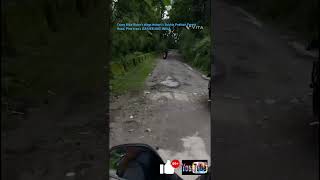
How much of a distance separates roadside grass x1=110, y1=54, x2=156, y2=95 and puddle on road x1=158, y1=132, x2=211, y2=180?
325cm

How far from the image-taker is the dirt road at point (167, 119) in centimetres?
504

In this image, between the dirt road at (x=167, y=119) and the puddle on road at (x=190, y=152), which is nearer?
the puddle on road at (x=190, y=152)

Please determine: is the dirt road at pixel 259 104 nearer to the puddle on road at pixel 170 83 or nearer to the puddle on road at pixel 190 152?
the puddle on road at pixel 190 152

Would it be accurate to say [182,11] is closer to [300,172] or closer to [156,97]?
[156,97]

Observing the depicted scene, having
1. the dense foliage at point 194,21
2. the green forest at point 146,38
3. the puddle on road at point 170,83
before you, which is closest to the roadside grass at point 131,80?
the green forest at point 146,38

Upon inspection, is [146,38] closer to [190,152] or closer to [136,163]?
[190,152]

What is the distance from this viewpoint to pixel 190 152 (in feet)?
15.8

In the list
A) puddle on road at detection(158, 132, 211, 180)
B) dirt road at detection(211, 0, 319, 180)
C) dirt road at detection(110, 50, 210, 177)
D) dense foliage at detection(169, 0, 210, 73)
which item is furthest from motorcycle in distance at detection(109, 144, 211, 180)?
dense foliage at detection(169, 0, 210, 73)

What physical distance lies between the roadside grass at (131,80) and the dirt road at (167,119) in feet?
1.16

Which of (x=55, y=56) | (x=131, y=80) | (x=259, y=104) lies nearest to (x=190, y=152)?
(x=259, y=104)

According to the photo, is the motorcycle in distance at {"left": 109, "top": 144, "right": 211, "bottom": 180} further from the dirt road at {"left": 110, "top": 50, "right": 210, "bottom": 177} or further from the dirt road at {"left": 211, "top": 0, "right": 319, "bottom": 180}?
the dirt road at {"left": 110, "top": 50, "right": 210, "bottom": 177}

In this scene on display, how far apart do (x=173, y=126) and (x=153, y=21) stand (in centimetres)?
241

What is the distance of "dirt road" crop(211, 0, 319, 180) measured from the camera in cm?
83

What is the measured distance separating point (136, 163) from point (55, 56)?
158cm
